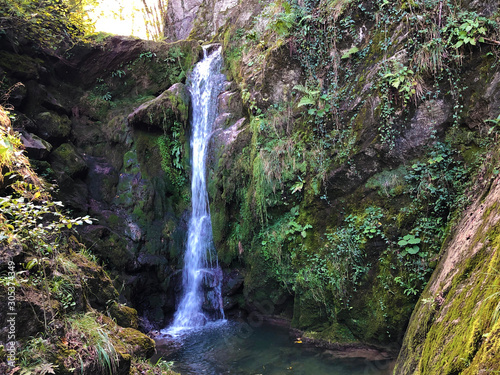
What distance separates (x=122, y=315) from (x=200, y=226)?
4.63 meters

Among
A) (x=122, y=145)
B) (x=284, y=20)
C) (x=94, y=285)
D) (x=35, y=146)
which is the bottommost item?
(x=94, y=285)

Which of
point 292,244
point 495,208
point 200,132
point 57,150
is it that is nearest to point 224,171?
point 200,132

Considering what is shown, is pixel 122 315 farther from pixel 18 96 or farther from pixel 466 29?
pixel 466 29

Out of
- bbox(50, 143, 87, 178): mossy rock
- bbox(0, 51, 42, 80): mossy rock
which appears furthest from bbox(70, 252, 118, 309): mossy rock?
bbox(0, 51, 42, 80): mossy rock

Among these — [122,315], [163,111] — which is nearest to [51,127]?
[163,111]

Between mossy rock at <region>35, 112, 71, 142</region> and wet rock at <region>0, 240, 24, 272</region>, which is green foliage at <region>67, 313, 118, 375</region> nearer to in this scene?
wet rock at <region>0, 240, 24, 272</region>

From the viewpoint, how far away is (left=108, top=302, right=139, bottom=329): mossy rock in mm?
4379

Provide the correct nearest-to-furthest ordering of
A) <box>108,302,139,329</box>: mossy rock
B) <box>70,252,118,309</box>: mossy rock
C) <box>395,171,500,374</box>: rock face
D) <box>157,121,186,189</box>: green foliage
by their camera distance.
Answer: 1. <box>395,171,500,374</box>: rock face
2. <box>70,252,118,309</box>: mossy rock
3. <box>108,302,139,329</box>: mossy rock
4. <box>157,121,186,189</box>: green foliage

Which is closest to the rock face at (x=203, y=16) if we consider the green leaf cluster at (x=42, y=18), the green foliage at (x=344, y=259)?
the green leaf cluster at (x=42, y=18)

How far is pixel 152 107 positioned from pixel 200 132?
66.9 inches

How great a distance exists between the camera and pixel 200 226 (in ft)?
29.7

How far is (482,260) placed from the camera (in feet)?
9.30

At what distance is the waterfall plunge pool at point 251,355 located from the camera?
5113 mm

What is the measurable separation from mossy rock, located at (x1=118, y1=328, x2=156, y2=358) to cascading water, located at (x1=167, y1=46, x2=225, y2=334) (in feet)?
12.0
